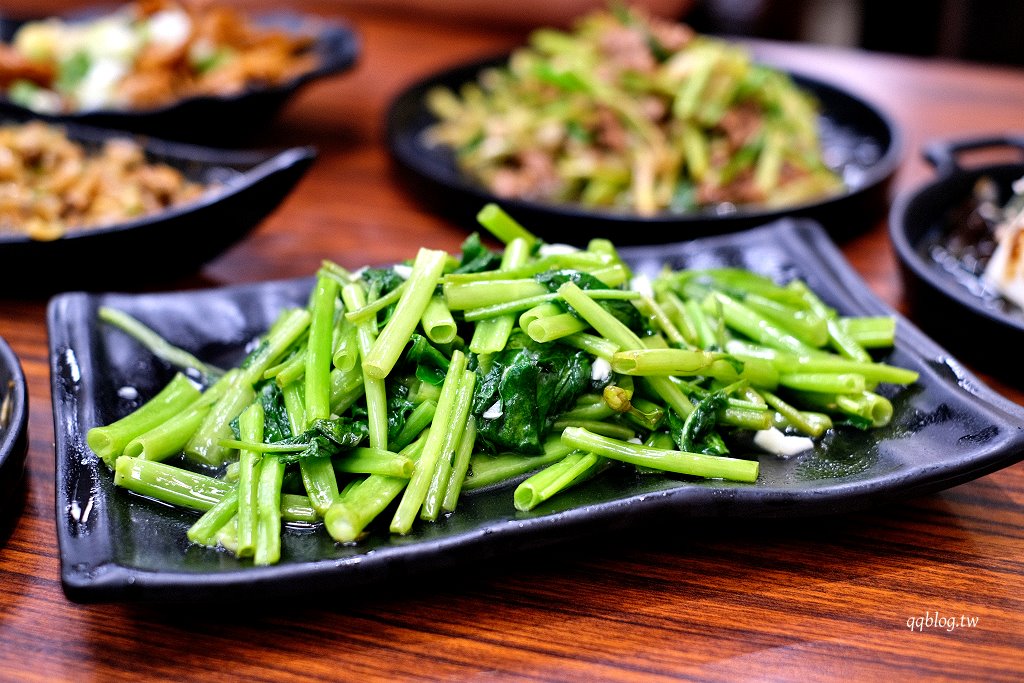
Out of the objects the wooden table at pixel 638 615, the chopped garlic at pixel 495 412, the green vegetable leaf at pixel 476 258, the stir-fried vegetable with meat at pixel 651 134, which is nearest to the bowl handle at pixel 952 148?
the stir-fried vegetable with meat at pixel 651 134

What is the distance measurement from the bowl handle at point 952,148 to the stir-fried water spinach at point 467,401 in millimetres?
974

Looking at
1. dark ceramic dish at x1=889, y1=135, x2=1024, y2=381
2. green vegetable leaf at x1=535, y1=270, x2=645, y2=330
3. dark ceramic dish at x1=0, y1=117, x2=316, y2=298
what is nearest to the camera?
green vegetable leaf at x1=535, y1=270, x2=645, y2=330

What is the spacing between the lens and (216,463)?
5.32 ft

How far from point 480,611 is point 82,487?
25.8 inches

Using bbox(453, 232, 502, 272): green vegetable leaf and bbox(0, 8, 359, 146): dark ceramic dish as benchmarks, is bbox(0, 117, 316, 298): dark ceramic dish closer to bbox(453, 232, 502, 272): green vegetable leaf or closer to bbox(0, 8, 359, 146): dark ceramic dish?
bbox(0, 8, 359, 146): dark ceramic dish

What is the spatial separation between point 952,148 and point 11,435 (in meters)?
2.51

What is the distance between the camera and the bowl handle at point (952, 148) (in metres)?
2.62

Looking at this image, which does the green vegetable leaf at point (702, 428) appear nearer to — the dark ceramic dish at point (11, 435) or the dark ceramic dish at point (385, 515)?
the dark ceramic dish at point (385, 515)

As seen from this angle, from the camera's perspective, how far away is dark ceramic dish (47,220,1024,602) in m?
1.31

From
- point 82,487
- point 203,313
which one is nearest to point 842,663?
point 82,487

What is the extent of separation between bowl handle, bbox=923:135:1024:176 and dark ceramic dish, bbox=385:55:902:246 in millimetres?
192

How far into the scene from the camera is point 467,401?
1575mm

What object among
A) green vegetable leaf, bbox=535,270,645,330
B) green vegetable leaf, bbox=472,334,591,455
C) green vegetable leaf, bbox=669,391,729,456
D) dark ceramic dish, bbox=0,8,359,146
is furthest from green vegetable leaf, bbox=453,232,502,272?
dark ceramic dish, bbox=0,8,359,146

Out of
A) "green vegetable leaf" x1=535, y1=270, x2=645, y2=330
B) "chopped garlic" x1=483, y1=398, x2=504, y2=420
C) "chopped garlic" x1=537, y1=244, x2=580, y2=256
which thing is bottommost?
"chopped garlic" x1=483, y1=398, x2=504, y2=420
